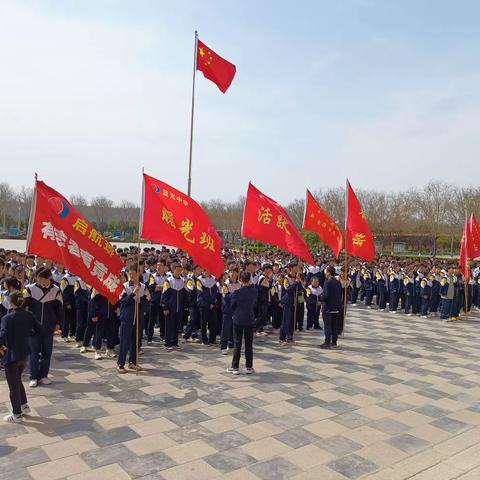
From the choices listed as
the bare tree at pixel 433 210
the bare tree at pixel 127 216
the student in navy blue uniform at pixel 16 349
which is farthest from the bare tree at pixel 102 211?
the student in navy blue uniform at pixel 16 349

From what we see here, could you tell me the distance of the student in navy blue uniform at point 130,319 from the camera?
7.39 metres

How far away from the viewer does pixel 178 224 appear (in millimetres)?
8031

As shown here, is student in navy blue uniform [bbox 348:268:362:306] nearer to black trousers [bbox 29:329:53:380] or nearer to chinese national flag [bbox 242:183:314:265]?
chinese national flag [bbox 242:183:314:265]

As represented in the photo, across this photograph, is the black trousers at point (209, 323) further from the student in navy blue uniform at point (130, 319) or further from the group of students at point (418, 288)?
the group of students at point (418, 288)

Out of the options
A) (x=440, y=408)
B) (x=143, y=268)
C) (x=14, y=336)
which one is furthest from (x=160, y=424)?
(x=143, y=268)

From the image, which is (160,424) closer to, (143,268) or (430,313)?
(143,268)

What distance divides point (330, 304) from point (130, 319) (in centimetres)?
442

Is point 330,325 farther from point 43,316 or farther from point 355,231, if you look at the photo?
point 43,316

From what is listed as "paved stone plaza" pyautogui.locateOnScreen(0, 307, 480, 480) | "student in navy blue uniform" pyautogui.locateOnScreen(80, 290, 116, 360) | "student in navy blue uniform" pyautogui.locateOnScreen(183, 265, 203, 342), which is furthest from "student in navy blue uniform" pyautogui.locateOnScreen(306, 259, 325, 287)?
"student in navy blue uniform" pyautogui.locateOnScreen(80, 290, 116, 360)

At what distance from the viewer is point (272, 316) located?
39.6 ft

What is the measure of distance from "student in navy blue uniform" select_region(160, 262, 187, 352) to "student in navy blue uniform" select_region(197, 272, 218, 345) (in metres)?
0.47

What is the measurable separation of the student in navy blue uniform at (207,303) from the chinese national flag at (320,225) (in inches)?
114

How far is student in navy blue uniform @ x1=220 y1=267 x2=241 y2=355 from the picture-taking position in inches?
360

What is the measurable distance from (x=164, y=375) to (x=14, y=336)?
2.66 m
